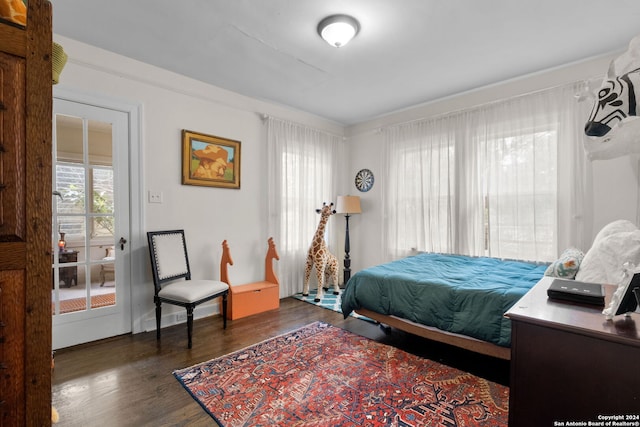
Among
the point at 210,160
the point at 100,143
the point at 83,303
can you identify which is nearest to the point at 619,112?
the point at 210,160

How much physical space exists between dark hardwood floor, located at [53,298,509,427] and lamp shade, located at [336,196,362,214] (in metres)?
1.64

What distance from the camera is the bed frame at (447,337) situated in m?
1.96

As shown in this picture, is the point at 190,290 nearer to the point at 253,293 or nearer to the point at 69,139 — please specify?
the point at 253,293

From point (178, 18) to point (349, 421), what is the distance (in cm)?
290

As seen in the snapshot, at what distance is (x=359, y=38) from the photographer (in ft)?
7.89

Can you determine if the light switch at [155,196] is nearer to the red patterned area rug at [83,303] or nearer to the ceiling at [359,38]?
the red patterned area rug at [83,303]

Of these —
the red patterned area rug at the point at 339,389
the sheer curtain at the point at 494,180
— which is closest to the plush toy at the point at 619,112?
the red patterned area rug at the point at 339,389

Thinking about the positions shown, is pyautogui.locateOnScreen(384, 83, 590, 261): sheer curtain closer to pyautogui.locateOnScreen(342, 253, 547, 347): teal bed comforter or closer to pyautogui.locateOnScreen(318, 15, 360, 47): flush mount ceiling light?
pyautogui.locateOnScreen(342, 253, 547, 347): teal bed comforter

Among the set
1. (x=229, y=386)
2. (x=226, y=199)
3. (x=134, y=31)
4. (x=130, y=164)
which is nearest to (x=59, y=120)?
(x=130, y=164)

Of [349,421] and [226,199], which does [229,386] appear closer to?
[349,421]

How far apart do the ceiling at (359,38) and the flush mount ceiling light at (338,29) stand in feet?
0.19

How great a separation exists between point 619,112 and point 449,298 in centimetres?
144

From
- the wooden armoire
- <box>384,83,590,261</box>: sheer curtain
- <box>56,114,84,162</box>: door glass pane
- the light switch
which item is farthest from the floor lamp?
the wooden armoire

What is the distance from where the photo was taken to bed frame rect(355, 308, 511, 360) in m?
1.96
